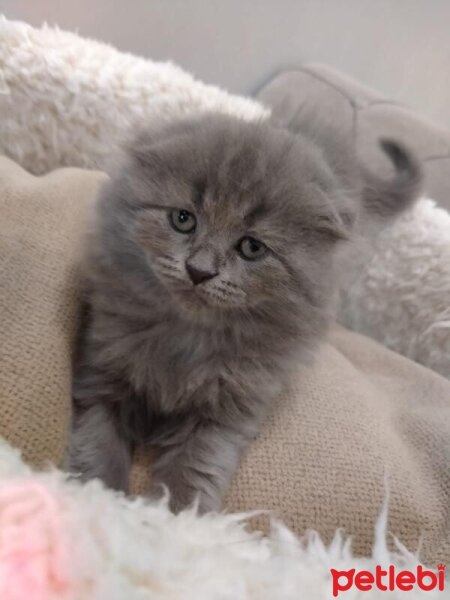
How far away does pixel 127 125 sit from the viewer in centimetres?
135

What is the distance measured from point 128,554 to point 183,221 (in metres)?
0.42

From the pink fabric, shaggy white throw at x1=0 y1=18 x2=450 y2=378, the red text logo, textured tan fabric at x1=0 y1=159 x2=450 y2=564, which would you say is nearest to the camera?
the pink fabric

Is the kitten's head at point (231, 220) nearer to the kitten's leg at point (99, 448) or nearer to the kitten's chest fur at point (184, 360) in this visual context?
the kitten's chest fur at point (184, 360)

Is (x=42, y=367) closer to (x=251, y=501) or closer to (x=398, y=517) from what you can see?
(x=251, y=501)

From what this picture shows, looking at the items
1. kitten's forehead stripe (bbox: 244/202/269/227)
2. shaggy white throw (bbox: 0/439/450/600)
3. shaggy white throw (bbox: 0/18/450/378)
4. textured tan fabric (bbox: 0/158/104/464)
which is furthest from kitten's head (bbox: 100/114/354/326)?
shaggy white throw (bbox: 0/18/450/378)

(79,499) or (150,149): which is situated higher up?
(150,149)

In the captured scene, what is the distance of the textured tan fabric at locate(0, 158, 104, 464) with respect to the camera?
0.73m

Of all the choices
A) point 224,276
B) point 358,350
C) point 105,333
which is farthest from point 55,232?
point 358,350

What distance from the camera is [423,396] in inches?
44.7

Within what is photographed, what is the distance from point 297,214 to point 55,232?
425 millimetres

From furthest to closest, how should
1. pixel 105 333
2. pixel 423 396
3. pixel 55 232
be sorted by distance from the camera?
pixel 423 396 < pixel 55 232 < pixel 105 333

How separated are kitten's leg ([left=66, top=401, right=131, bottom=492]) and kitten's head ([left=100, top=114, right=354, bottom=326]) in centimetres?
21

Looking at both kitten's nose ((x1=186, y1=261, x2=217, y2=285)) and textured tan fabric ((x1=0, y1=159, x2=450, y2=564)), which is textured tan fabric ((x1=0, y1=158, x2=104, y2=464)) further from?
kitten's nose ((x1=186, y1=261, x2=217, y2=285))

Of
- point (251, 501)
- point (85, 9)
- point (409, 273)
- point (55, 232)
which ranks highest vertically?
point (85, 9)
